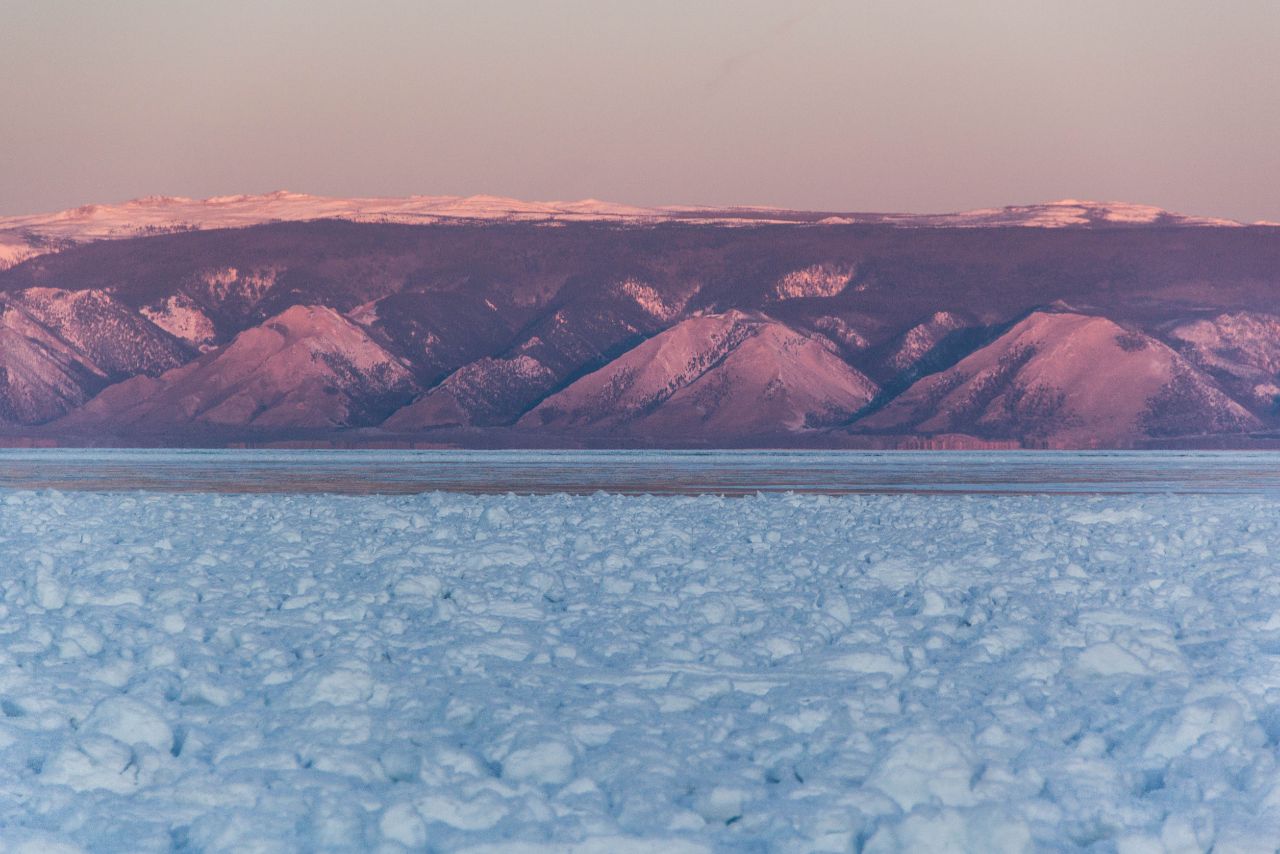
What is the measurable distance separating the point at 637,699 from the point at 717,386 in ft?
229

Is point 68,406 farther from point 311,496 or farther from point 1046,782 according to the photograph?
point 1046,782

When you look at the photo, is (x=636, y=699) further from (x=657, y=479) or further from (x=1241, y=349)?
(x=1241, y=349)

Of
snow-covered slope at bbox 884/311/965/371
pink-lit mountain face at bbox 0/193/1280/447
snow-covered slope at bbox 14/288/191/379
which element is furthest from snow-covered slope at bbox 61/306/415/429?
snow-covered slope at bbox 884/311/965/371

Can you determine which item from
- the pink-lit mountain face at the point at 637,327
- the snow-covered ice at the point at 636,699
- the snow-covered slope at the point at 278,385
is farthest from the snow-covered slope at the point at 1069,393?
the snow-covered ice at the point at 636,699

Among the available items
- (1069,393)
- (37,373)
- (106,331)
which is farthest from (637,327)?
(37,373)

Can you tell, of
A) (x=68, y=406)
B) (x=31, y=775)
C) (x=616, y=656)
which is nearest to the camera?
(x=31, y=775)

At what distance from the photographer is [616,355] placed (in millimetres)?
83938

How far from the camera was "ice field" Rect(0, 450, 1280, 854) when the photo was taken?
523cm

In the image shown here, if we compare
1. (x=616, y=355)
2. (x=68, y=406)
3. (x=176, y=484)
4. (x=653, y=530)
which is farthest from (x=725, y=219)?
(x=653, y=530)

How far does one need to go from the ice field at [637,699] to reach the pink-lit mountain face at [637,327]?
60.7 metres

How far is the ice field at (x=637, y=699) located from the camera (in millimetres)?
5230

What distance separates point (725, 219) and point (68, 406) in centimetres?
4364

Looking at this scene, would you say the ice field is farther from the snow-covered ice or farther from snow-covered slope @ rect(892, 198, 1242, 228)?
snow-covered slope @ rect(892, 198, 1242, 228)

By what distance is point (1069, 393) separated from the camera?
7200 centimetres
